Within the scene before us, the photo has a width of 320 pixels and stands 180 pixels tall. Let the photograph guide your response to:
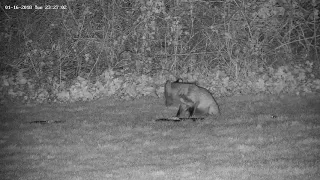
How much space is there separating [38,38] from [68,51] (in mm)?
898

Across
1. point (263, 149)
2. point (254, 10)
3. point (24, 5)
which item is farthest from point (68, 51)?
point (263, 149)

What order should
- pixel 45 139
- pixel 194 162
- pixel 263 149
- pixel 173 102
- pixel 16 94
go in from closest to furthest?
pixel 194 162, pixel 263 149, pixel 45 139, pixel 173 102, pixel 16 94

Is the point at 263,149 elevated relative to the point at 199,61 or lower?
lower

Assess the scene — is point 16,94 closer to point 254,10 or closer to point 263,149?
point 254,10

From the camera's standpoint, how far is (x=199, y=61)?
13.7m

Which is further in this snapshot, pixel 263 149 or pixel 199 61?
pixel 199 61

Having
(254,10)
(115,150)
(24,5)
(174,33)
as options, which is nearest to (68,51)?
(24,5)

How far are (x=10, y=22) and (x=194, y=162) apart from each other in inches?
344

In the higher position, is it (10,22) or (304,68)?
(10,22)

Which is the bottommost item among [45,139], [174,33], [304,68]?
[45,139]

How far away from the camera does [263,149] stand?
24.7 ft

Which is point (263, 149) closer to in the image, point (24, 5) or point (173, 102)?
point (173, 102)

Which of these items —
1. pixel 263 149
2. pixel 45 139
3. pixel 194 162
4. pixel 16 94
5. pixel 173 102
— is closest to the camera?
pixel 194 162

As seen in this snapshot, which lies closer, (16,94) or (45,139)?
(45,139)
